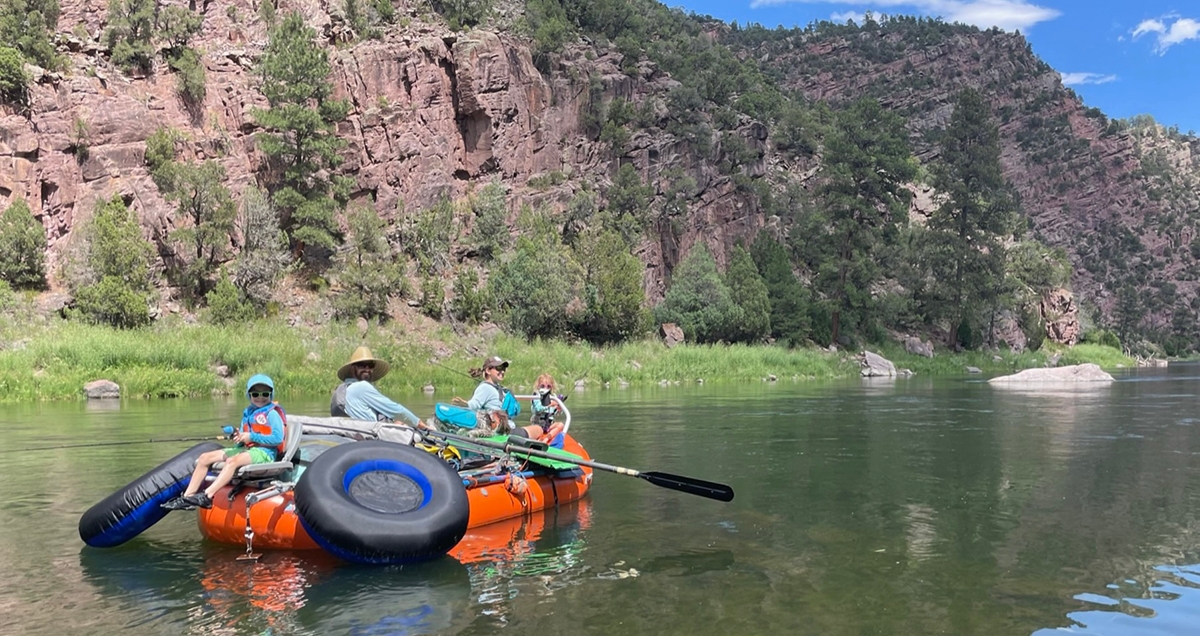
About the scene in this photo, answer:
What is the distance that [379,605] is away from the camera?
6.87m

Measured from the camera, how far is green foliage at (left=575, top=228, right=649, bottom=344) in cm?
4241

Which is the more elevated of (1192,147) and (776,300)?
(1192,147)

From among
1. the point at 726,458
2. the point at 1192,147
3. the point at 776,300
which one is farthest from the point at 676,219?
the point at 1192,147

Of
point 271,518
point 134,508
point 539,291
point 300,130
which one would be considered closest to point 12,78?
point 300,130

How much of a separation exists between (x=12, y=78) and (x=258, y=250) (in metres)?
12.2

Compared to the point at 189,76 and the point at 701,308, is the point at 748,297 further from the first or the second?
the point at 189,76

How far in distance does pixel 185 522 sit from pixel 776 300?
44.5 m

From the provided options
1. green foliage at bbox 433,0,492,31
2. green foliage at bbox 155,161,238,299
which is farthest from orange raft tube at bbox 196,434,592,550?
green foliage at bbox 433,0,492,31

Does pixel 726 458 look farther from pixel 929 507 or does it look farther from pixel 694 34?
pixel 694 34

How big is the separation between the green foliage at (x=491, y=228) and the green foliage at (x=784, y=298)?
621 inches

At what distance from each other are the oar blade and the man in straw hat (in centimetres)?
274

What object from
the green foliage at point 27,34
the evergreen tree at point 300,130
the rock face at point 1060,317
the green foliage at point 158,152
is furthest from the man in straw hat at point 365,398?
the rock face at point 1060,317

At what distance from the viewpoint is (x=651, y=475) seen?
972 cm

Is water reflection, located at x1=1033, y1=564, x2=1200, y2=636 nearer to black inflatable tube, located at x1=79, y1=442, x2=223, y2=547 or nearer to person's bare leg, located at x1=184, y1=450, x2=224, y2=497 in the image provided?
person's bare leg, located at x1=184, y1=450, x2=224, y2=497
